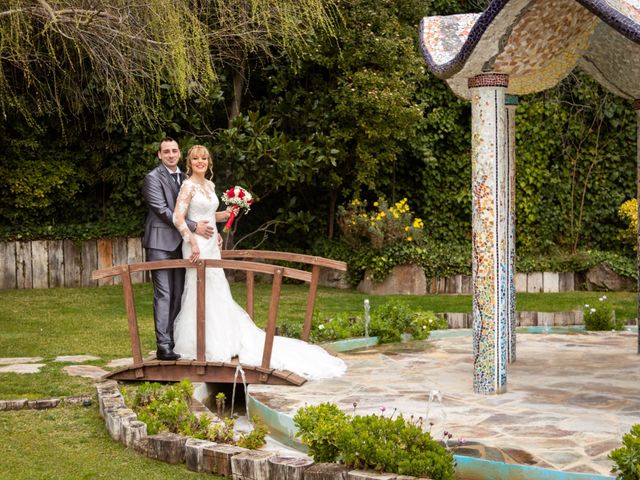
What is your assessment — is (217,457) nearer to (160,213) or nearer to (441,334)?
(160,213)

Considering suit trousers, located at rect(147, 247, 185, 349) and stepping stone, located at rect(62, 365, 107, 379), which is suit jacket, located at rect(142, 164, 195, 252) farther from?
stepping stone, located at rect(62, 365, 107, 379)

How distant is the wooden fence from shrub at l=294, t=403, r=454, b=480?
10755 millimetres

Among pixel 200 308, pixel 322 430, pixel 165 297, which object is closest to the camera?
pixel 322 430

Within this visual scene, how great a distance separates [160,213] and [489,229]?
2.91m

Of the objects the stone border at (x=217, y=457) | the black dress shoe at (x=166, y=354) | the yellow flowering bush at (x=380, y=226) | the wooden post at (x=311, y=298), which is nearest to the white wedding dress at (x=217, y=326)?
the black dress shoe at (x=166, y=354)

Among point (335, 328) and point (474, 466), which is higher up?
point (335, 328)

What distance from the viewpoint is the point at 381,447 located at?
16.4 feet

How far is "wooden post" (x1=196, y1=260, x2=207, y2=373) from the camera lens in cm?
778

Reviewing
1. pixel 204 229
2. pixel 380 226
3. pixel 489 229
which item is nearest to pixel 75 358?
pixel 204 229

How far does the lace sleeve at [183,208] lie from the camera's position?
8227mm

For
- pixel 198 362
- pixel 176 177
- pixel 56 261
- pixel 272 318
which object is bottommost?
pixel 198 362

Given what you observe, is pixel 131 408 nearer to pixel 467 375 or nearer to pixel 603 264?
pixel 467 375

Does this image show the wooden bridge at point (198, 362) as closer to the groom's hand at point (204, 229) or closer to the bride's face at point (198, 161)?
→ the groom's hand at point (204, 229)

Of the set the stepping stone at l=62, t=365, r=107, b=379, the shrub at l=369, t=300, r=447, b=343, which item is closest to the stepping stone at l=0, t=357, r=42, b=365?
the stepping stone at l=62, t=365, r=107, b=379
